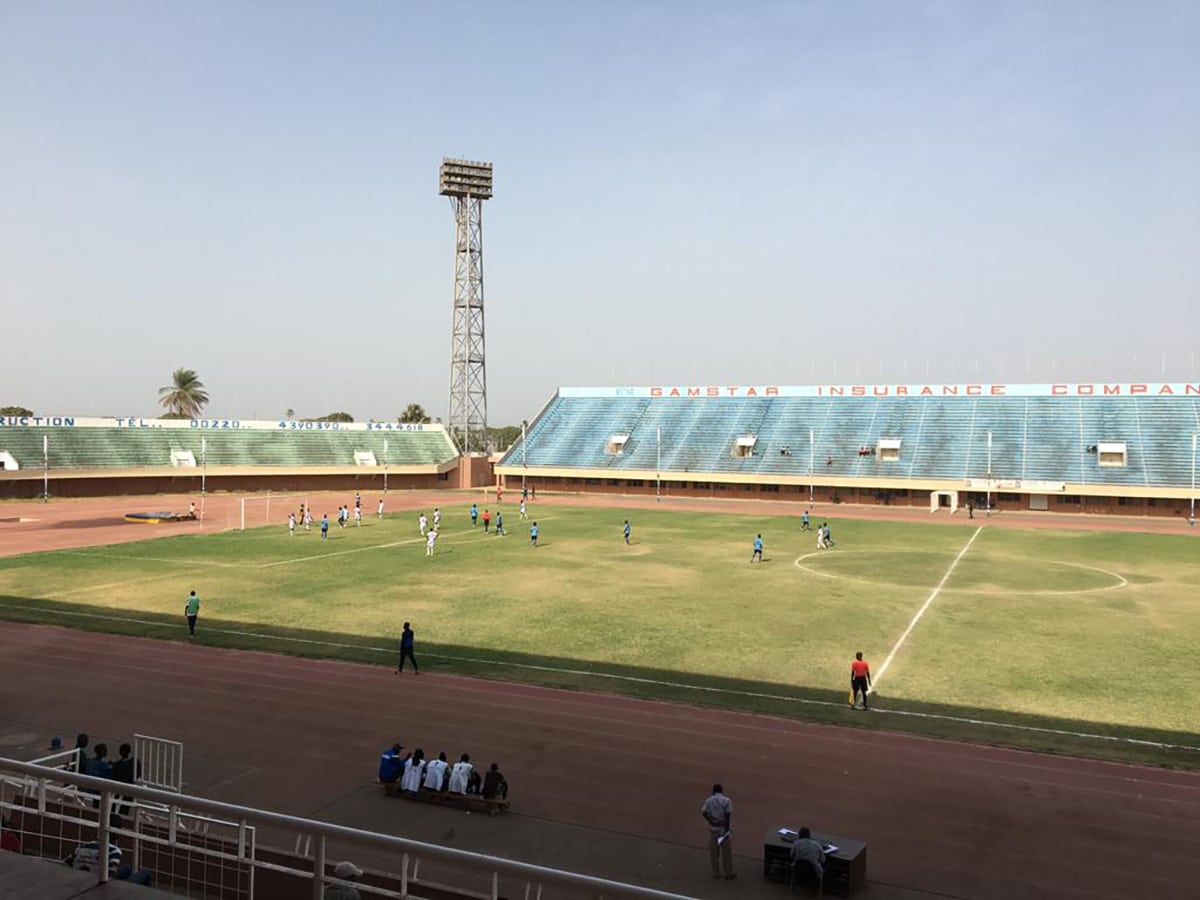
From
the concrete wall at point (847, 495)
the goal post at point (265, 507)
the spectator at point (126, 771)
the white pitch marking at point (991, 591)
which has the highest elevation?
the concrete wall at point (847, 495)

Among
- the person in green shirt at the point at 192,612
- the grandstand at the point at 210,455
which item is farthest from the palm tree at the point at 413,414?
the person in green shirt at the point at 192,612

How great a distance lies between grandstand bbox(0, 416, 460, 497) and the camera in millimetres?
82625

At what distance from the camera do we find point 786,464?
8994 centimetres

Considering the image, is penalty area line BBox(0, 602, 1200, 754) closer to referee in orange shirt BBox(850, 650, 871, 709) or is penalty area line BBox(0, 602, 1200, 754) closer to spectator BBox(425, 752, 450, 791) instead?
referee in orange shirt BBox(850, 650, 871, 709)

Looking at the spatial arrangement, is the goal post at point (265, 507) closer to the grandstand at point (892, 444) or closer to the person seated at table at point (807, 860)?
the grandstand at point (892, 444)

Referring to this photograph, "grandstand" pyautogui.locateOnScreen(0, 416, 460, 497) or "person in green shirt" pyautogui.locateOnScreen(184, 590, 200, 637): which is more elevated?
"grandstand" pyautogui.locateOnScreen(0, 416, 460, 497)

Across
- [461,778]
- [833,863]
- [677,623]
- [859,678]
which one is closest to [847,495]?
[677,623]

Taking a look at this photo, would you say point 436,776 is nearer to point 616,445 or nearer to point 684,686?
point 684,686

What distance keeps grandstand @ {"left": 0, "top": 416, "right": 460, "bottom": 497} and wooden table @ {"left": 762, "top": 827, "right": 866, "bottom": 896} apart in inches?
3345

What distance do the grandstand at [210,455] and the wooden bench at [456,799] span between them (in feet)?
258

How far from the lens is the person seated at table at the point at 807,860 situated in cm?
1233

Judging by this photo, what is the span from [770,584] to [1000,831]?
24403 mm

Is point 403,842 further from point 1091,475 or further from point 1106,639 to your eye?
point 1091,475

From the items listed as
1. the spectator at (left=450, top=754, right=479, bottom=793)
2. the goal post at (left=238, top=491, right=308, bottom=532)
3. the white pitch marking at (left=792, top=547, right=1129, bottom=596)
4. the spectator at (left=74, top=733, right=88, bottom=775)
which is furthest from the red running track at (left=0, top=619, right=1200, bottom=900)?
the goal post at (left=238, top=491, right=308, bottom=532)
